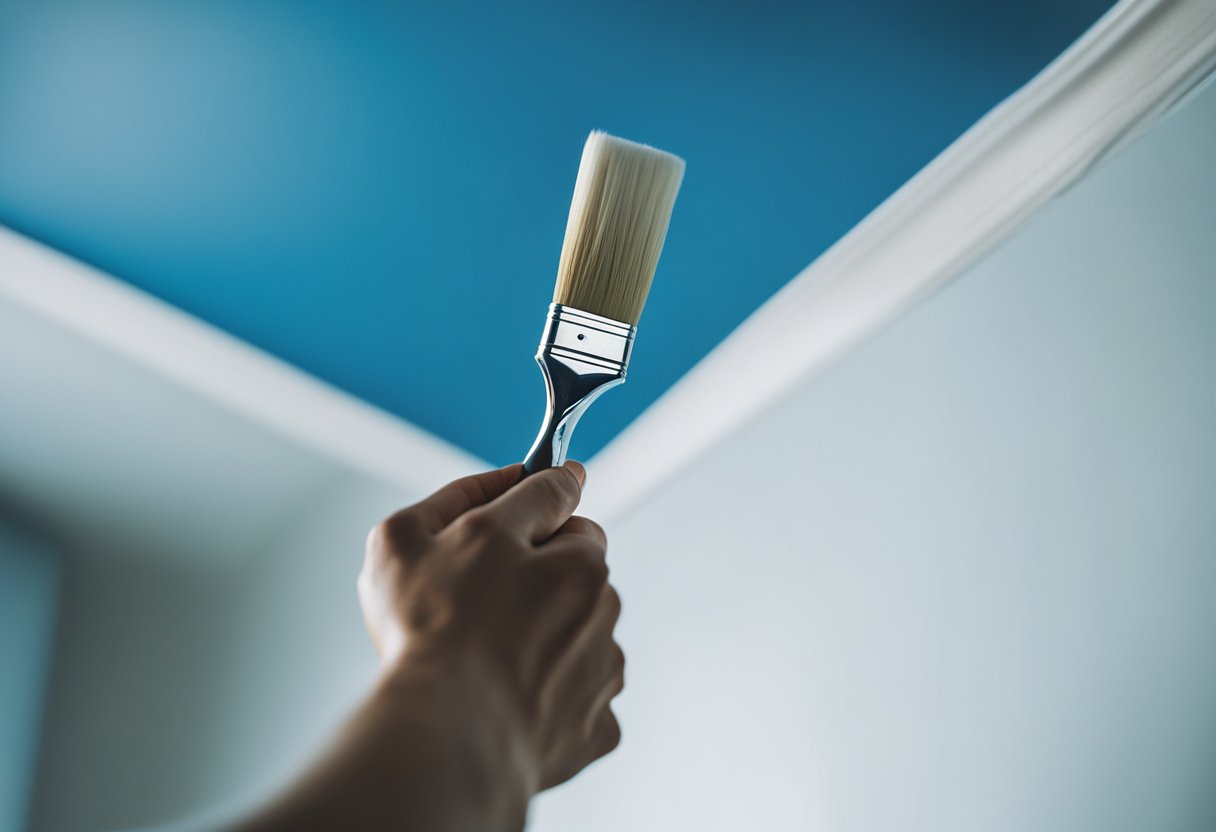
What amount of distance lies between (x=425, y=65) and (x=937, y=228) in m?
0.34

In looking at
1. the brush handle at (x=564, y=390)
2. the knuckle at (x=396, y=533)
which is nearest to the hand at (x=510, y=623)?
the knuckle at (x=396, y=533)

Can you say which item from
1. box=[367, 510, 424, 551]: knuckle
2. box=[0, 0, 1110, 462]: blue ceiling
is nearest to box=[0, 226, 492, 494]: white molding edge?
box=[0, 0, 1110, 462]: blue ceiling

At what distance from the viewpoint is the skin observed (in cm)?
25

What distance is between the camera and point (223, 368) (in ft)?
2.58

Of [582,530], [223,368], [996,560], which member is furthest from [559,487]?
[223,368]

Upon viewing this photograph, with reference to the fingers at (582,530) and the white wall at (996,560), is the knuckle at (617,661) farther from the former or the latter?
the white wall at (996,560)

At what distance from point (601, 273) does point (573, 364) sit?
1.8 inches

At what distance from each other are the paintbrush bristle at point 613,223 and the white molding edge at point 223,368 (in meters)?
0.35

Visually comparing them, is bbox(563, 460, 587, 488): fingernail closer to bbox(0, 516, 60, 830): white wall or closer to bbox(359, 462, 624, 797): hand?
bbox(359, 462, 624, 797): hand

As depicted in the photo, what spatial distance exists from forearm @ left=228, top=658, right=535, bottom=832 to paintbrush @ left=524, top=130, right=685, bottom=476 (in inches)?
8.2

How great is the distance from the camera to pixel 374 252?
2.44 ft

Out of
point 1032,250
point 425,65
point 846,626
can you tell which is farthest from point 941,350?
point 425,65

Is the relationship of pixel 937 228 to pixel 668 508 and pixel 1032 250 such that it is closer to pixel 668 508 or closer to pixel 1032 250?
pixel 1032 250

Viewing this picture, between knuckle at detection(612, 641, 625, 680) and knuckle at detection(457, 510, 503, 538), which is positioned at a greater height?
knuckle at detection(457, 510, 503, 538)
